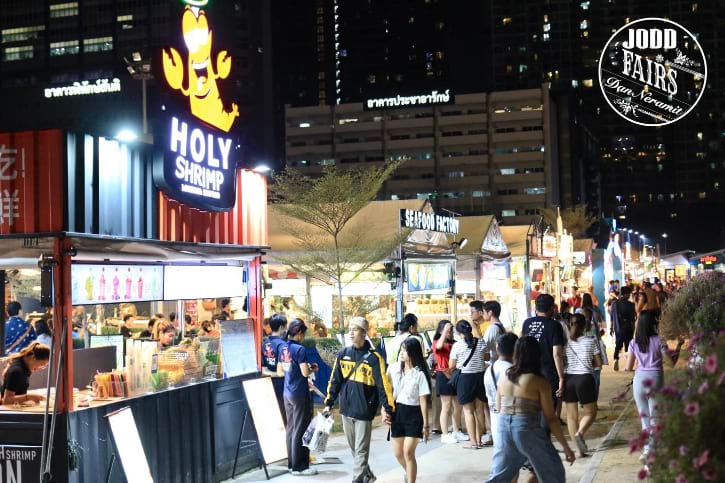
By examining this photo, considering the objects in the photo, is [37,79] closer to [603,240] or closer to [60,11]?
[60,11]

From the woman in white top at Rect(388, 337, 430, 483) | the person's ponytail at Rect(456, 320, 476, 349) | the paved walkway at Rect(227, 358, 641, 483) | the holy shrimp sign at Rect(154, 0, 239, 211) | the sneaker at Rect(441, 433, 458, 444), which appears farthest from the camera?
the sneaker at Rect(441, 433, 458, 444)

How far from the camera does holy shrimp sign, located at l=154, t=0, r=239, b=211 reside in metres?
8.88

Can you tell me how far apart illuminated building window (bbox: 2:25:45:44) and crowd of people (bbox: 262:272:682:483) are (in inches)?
4922

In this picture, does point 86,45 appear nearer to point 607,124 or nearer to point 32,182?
point 607,124

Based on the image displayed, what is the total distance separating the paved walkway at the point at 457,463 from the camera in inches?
365

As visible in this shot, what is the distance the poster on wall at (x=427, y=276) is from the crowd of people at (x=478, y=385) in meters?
3.82

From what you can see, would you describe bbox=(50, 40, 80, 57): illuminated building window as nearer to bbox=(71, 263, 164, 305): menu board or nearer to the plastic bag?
bbox=(71, 263, 164, 305): menu board

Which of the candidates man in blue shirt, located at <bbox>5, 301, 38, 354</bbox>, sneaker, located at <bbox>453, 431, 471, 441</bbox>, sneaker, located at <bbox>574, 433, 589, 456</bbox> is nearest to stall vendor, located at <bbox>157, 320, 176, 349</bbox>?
man in blue shirt, located at <bbox>5, 301, 38, 354</bbox>

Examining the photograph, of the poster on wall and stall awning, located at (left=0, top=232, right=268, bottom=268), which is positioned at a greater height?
stall awning, located at (left=0, top=232, right=268, bottom=268)

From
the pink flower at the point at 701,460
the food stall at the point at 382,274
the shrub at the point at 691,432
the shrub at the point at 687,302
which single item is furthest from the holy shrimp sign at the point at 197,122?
the shrub at the point at 687,302

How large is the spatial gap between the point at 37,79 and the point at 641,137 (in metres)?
121

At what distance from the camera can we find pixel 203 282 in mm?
10172

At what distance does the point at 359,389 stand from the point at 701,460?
5159 millimetres

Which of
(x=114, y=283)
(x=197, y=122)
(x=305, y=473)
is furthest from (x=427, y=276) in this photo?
(x=114, y=283)
